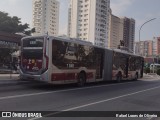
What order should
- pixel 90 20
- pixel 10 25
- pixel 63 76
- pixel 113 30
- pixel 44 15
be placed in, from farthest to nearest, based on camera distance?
pixel 44 15 → pixel 113 30 → pixel 90 20 → pixel 10 25 → pixel 63 76

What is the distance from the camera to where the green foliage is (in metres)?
50.7

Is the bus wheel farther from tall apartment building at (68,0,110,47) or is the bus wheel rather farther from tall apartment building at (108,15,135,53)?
tall apartment building at (68,0,110,47)

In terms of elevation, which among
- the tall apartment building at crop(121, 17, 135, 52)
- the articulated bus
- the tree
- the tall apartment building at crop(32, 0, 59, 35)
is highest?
the tall apartment building at crop(32, 0, 59, 35)

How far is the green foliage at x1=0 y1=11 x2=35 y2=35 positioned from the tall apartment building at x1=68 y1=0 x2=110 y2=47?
6910cm

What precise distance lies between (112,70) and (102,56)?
2811 millimetres

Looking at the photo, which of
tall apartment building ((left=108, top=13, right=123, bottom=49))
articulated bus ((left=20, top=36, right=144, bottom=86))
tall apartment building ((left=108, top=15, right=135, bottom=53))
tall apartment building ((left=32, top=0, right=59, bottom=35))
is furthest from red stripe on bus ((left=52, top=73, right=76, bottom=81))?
tall apartment building ((left=32, top=0, right=59, bottom=35))

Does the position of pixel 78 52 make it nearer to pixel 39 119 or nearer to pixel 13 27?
pixel 39 119

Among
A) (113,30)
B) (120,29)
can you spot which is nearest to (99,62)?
(120,29)

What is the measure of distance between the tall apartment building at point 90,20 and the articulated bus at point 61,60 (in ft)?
331

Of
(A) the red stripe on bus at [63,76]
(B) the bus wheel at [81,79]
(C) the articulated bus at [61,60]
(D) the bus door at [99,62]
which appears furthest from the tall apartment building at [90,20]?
(A) the red stripe on bus at [63,76]

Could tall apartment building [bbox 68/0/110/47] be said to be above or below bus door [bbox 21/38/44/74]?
above

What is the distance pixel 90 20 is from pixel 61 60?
109m

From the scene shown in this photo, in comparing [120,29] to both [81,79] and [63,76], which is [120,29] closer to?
[81,79]

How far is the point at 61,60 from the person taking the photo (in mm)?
16953
